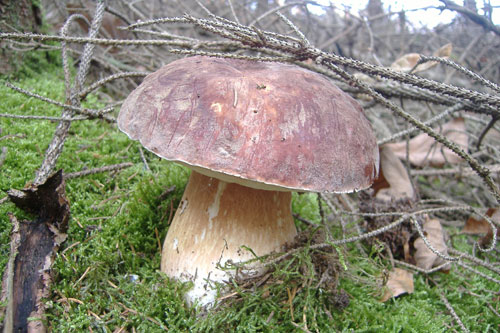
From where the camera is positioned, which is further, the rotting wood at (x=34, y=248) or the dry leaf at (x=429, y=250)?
the dry leaf at (x=429, y=250)

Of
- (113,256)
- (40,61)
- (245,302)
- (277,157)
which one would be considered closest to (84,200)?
(113,256)

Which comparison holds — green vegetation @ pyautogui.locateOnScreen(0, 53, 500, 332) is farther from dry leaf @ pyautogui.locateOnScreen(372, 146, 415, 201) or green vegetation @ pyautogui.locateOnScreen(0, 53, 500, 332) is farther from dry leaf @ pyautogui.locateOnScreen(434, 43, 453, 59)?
dry leaf @ pyautogui.locateOnScreen(434, 43, 453, 59)

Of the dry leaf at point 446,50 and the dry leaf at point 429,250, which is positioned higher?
the dry leaf at point 446,50

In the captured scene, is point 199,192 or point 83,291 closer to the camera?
point 83,291

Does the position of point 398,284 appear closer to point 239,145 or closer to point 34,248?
point 239,145

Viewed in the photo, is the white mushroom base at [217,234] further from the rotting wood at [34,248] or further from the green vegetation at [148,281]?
the rotting wood at [34,248]

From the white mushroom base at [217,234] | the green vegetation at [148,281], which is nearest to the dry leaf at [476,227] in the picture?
the green vegetation at [148,281]

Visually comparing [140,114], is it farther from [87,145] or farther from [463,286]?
[463,286]
